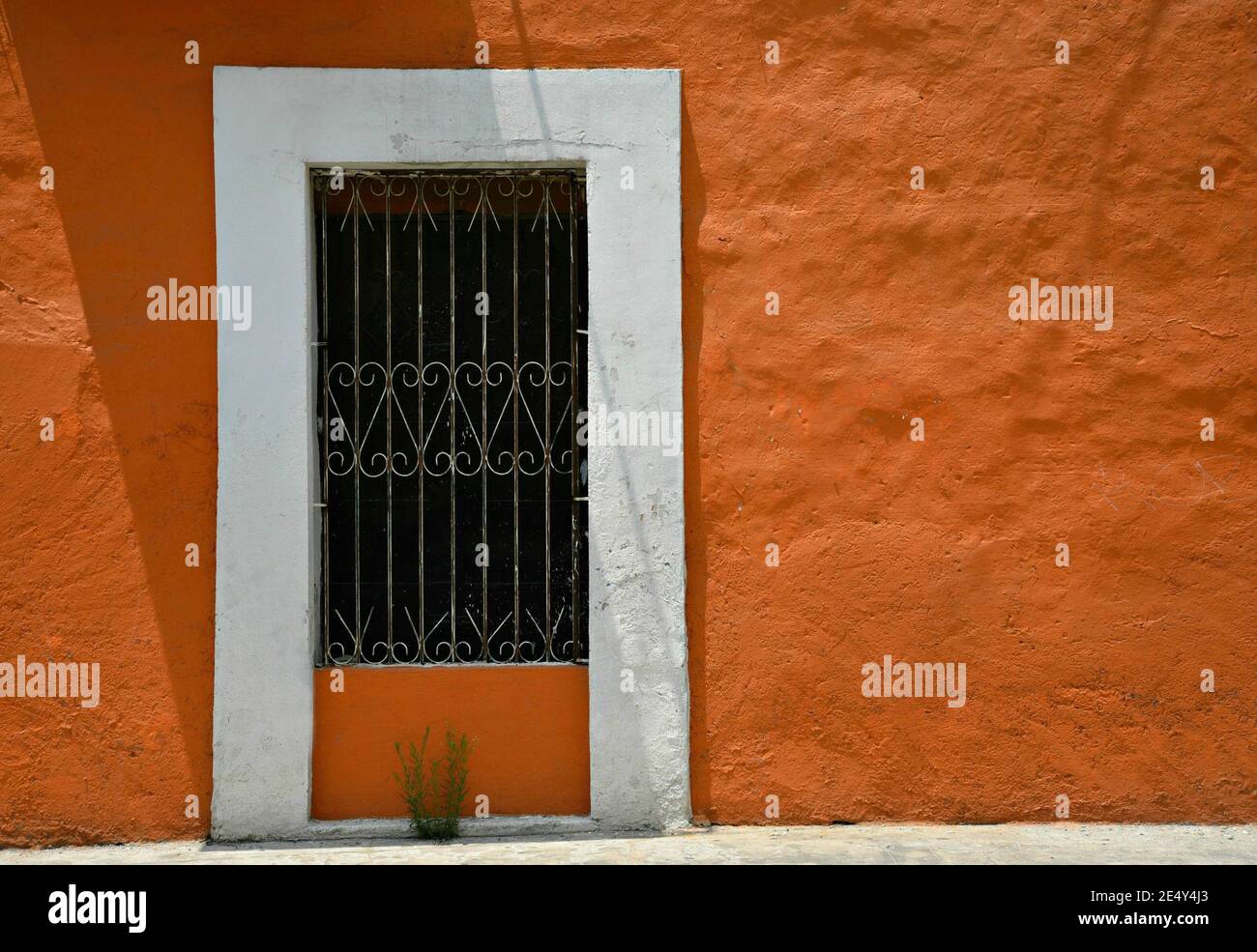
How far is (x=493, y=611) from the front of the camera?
5.38m

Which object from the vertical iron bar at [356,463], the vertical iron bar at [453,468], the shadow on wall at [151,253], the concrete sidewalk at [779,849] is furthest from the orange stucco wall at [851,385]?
the vertical iron bar at [453,468]

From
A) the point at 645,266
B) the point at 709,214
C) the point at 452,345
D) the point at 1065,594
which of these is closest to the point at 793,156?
the point at 709,214

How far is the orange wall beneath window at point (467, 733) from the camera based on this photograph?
5.21 m

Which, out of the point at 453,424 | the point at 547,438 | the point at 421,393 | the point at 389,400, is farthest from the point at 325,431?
the point at 547,438

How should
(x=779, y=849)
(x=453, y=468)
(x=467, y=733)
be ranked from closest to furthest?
(x=779, y=849)
(x=467, y=733)
(x=453, y=468)

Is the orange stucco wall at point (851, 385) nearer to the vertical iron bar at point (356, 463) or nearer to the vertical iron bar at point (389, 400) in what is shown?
the vertical iron bar at point (356, 463)

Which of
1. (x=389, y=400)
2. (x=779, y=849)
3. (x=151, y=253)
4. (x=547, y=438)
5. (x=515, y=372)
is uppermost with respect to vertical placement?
(x=151, y=253)

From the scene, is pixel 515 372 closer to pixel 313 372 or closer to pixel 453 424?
pixel 453 424

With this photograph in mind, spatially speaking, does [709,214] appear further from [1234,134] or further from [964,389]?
[1234,134]

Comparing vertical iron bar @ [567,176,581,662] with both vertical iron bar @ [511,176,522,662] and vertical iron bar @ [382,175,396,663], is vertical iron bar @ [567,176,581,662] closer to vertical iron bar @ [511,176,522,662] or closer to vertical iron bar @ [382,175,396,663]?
vertical iron bar @ [511,176,522,662]

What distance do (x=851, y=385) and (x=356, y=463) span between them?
2.17 m

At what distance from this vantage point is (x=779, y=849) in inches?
194

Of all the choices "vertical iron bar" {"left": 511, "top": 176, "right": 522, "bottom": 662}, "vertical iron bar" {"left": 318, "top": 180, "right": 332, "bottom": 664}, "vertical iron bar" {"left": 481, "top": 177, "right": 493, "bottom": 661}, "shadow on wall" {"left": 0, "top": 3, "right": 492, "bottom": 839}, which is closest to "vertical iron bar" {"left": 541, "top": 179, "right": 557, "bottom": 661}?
"vertical iron bar" {"left": 511, "top": 176, "right": 522, "bottom": 662}

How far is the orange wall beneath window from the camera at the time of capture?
5215 mm
